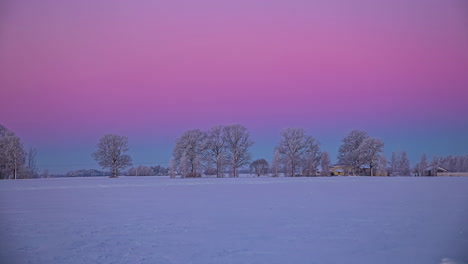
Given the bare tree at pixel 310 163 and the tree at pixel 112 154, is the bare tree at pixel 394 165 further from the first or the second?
the tree at pixel 112 154

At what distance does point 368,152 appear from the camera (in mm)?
70625

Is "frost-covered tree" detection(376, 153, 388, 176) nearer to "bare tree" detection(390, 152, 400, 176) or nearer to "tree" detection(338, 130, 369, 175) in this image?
"tree" detection(338, 130, 369, 175)

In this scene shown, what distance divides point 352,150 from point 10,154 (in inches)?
2518

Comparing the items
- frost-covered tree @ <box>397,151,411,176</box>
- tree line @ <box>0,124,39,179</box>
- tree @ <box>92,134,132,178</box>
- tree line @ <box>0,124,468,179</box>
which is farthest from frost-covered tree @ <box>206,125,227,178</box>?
frost-covered tree @ <box>397,151,411,176</box>

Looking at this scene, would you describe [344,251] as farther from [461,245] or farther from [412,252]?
[461,245]

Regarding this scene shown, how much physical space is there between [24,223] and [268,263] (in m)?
7.72

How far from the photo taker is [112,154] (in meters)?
67.6

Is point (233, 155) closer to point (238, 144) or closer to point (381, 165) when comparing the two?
point (238, 144)

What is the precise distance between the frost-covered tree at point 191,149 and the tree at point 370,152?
107ft

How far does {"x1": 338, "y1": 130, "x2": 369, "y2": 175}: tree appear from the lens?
73062mm

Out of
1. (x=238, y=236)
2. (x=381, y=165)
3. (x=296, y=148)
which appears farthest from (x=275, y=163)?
(x=238, y=236)

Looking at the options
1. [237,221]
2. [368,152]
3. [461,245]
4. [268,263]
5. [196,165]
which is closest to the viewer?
[268,263]

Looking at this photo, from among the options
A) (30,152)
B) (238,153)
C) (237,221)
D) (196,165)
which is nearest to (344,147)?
(238,153)

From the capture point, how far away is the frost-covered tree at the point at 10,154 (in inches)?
1844
